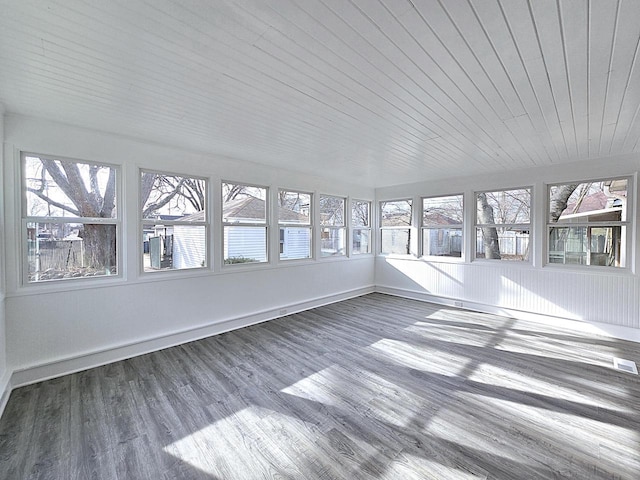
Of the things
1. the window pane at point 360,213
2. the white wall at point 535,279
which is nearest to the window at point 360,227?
the window pane at point 360,213

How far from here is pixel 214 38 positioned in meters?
1.59

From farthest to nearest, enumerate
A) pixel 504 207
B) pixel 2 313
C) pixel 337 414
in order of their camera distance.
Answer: pixel 504 207 → pixel 2 313 → pixel 337 414

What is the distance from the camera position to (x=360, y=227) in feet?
21.8

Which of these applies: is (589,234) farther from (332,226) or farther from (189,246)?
(189,246)

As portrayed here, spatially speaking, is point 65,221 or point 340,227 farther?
point 340,227

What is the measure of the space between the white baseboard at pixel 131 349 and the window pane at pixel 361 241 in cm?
212

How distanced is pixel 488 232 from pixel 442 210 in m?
0.97

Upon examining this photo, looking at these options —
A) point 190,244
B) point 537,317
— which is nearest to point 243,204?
point 190,244

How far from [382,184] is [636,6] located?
506cm

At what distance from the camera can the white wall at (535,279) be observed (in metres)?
4.00

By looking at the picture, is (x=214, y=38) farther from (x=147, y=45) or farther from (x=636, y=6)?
(x=636, y=6)

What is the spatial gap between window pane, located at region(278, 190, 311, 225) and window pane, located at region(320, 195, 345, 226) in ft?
1.23

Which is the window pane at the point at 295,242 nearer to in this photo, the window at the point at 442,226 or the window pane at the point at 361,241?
the window pane at the point at 361,241

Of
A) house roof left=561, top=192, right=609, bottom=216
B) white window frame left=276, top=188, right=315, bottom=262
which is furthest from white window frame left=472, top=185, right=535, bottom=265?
white window frame left=276, top=188, right=315, bottom=262
